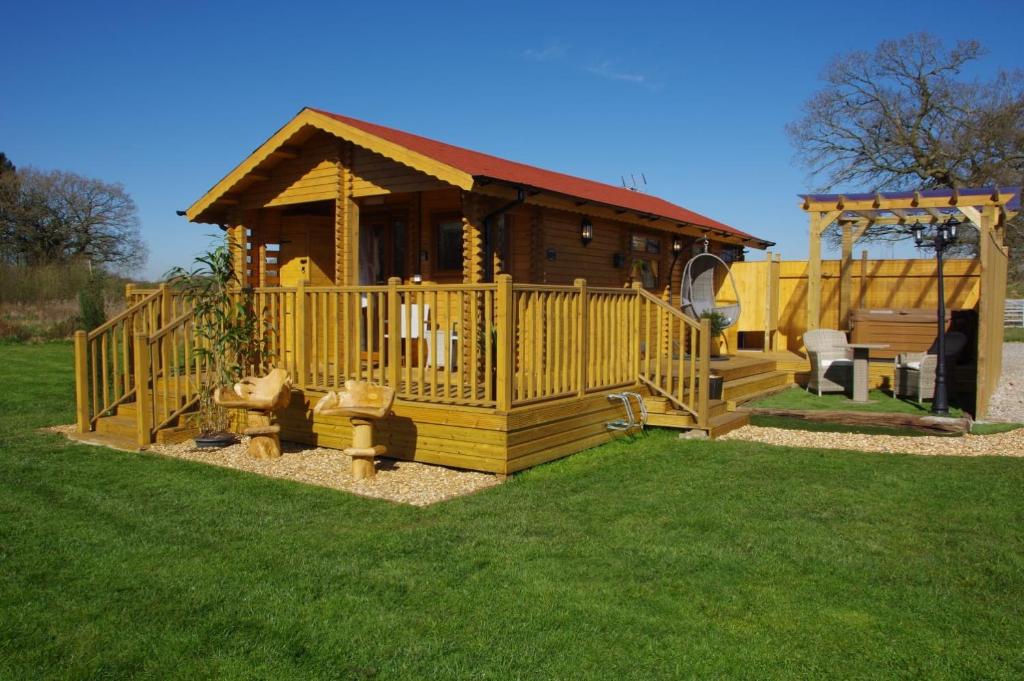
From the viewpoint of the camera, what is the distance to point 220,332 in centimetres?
862

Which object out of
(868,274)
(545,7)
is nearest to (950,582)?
(868,274)

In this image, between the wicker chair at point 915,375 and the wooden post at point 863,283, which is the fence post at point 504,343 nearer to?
the wicker chair at point 915,375

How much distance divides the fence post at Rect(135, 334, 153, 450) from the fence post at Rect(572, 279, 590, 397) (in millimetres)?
4547

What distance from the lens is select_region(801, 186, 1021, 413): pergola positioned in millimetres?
9438

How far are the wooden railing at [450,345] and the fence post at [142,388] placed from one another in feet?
0.04

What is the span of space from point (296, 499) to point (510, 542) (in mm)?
2074

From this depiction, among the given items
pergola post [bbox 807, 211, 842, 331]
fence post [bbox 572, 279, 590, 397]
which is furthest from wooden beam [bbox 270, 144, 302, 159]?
pergola post [bbox 807, 211, 842, 331]

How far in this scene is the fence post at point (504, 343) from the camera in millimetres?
6711

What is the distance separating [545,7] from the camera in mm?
14859

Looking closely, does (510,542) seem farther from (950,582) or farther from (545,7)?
(545,7)

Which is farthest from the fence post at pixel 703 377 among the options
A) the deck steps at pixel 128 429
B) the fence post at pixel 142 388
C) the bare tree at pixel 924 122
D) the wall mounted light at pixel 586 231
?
the bare tree at pixel 924 122

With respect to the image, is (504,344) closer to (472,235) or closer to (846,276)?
(472,235)

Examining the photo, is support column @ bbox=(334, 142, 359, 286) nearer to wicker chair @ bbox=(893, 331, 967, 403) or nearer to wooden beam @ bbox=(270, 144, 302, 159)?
wooden beam @ bbox=(270, 144, 302, 159)

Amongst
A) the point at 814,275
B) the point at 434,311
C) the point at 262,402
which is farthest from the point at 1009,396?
the point at 262,402
